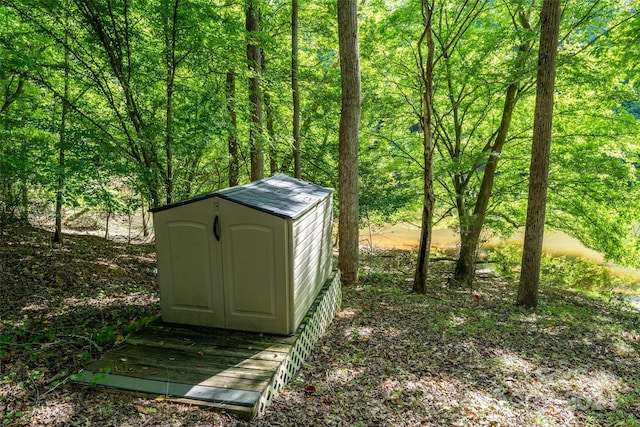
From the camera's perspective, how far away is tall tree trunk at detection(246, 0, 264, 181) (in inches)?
273

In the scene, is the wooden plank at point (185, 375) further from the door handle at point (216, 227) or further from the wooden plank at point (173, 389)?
the door handle at point (216, 227)

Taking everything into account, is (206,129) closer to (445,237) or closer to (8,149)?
(8,149)

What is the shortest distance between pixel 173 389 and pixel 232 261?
132cm

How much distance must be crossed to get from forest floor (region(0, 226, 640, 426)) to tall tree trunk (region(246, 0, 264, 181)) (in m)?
3.20

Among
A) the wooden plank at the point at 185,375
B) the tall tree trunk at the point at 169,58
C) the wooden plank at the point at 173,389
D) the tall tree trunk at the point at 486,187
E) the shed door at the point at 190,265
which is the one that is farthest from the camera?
the tall tree trunk at the point at 486,187

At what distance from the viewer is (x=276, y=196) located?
4.58 metres

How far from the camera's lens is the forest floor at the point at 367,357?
2.99 metres

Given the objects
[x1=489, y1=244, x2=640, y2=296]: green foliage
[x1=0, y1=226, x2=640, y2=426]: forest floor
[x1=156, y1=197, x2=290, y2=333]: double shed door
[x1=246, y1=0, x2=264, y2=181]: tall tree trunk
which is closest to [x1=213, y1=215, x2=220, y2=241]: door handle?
[x1=156, y1=197, x2=290, y2=333]: double shed door

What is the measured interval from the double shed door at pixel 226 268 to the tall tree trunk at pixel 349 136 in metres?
3.61

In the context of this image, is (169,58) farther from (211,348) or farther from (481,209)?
(481,209)

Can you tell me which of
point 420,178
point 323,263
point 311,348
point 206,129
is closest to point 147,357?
point 311,348

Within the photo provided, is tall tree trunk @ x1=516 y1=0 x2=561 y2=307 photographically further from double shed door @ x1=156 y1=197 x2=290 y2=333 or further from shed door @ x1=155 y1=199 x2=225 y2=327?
shed door @ x1=155 y1=199 x2=225 y2=327

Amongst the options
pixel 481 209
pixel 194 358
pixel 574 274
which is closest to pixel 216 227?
pixel 194 358

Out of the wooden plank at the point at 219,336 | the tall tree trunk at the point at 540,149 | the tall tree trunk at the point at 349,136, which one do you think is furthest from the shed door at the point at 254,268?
the tall tree trunk at the point at 540,149
